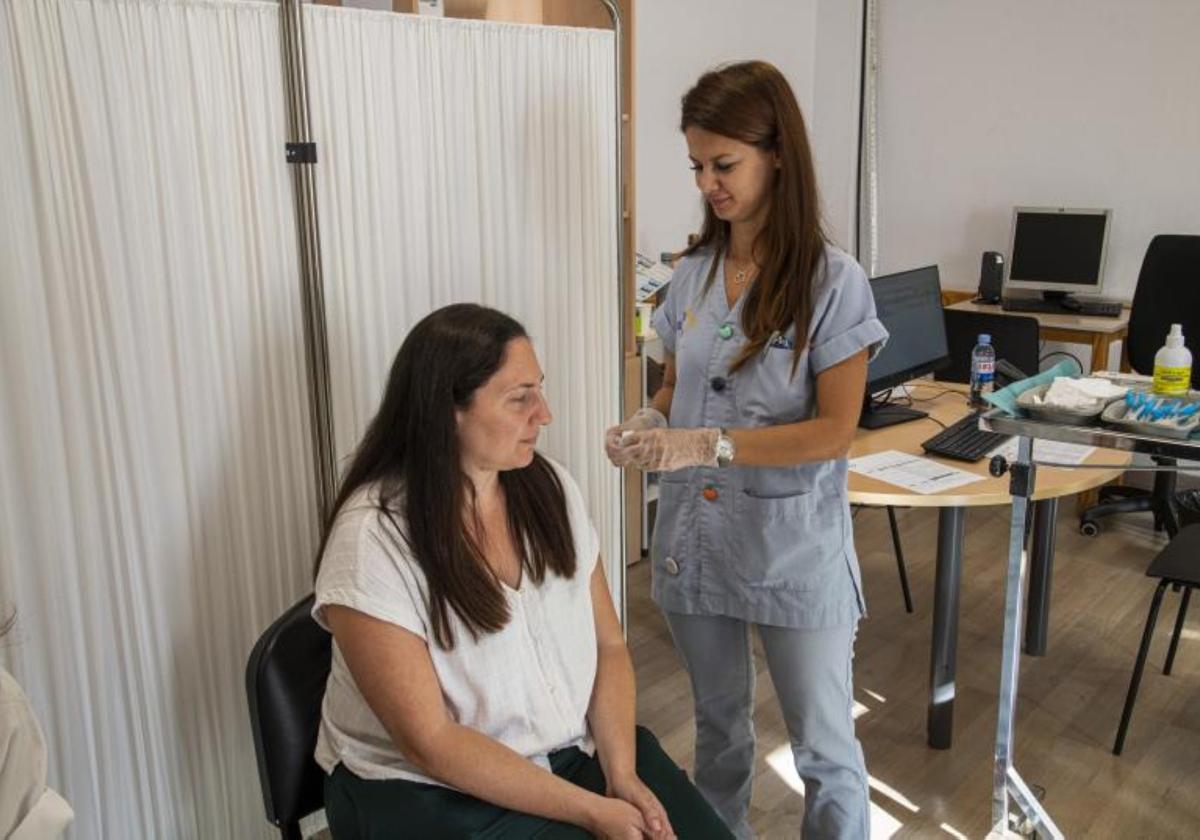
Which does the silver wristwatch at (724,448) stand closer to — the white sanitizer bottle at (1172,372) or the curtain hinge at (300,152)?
the white sanitizer bottle at (1172,372)

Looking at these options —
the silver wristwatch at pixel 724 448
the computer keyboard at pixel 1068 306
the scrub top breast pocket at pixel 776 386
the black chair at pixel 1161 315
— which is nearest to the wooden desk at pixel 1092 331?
the computer keyboard at pixel 1068 306

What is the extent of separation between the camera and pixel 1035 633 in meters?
2.90

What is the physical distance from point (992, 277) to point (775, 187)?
10.7 ft

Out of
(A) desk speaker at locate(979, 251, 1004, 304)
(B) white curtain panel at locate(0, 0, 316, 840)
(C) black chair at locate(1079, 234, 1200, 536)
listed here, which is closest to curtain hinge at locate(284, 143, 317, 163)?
(B) white curtain panel at locate(0, 0, 316, 840)

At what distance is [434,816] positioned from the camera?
4.15 feet

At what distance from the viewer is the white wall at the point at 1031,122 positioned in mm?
4129

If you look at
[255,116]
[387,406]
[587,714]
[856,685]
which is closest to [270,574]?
[387,406]

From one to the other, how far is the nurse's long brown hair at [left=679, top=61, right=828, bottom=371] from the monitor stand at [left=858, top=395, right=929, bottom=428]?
1.14 meters

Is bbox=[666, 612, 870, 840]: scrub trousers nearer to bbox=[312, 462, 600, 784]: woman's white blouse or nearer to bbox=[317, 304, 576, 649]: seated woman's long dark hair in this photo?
bbox=[312, 462, 600, 784]: woman's white blouse

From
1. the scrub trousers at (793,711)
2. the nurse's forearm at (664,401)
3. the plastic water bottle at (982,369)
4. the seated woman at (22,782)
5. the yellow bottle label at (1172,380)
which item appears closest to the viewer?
the seated woman at (22,782)

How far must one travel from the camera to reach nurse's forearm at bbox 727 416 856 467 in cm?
154

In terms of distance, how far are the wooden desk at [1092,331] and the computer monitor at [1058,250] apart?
25 cm

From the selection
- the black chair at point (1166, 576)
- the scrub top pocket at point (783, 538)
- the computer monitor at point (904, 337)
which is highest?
the computer monitor at point (904, 337)

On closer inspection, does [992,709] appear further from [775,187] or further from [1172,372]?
[775,187]
